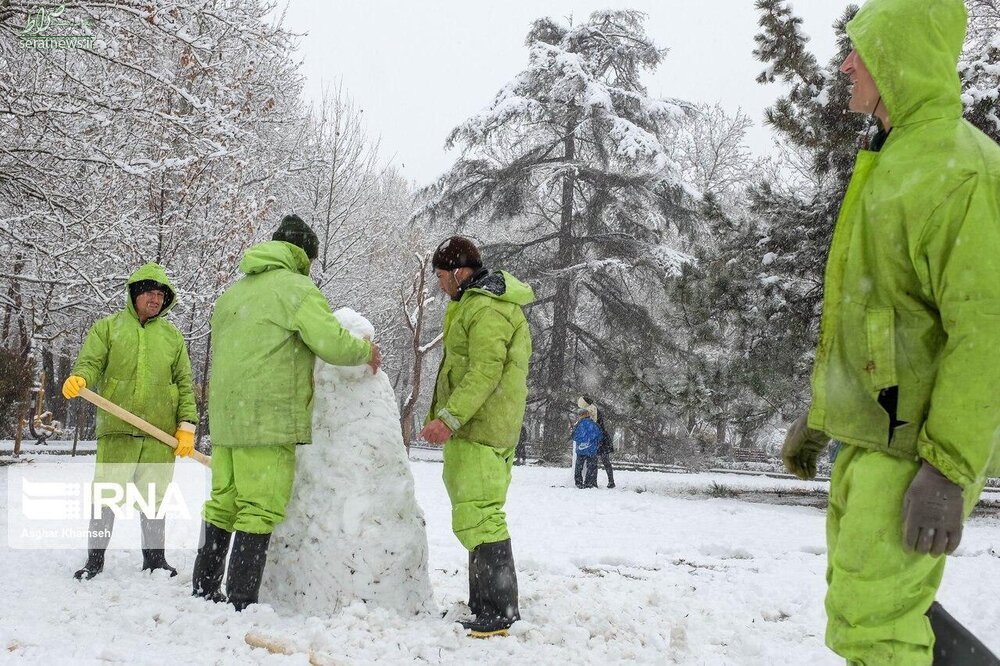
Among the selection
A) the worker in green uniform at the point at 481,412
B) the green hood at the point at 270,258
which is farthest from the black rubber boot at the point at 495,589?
the green hood at the point at 270,258

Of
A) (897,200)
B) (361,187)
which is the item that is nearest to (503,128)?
(361,187)

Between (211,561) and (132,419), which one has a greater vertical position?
(132,419)

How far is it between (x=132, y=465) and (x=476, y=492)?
2349 mm

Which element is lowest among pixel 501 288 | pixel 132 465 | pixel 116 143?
pixel 132 465

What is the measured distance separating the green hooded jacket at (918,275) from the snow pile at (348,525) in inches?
96.4

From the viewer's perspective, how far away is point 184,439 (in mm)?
5223

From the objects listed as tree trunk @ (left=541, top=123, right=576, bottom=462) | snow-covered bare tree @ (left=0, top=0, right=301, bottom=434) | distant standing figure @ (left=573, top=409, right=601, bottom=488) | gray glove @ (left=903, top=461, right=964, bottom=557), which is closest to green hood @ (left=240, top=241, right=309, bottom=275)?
gray glove @ (left=903, top=461, right=964, bottom=557)

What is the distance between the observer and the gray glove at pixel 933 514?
181cm

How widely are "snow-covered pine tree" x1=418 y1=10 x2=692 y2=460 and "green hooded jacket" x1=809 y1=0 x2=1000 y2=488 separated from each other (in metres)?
19.2

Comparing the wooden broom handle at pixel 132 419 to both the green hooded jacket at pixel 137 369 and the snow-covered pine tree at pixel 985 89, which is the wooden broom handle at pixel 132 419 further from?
the snow-covered pine tree at pixel 985 89

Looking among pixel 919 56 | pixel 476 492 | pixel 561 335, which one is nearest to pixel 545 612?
pixel 476 492

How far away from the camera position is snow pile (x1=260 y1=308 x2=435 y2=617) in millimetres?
3973

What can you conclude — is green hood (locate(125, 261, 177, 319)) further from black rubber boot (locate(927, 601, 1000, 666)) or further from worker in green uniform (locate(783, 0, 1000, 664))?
black rubber boot (locate(927, 601, 1000, 666))

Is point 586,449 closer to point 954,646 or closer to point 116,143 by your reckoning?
point 116,143
